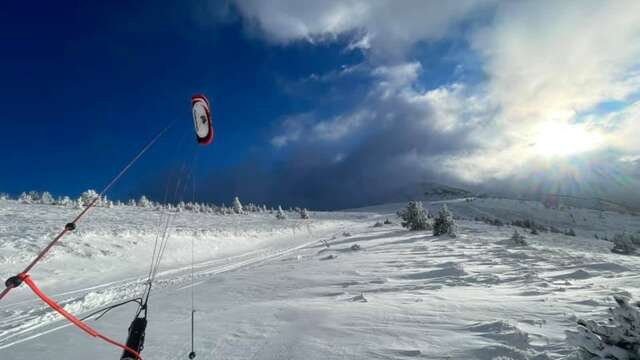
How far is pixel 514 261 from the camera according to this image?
40.7 ft

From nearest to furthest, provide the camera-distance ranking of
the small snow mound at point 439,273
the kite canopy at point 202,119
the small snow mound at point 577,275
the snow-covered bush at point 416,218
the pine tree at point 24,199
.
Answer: the kite canopy at point 202,119 < the small snow mound at point 577,275 < the small snow mound at point 439,273 < the snow-covered bush at point 416,218 < the pine tree at point 24,199

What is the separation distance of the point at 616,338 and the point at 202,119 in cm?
662

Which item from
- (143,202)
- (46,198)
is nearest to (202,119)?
(46,198)

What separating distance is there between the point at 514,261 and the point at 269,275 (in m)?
9.17

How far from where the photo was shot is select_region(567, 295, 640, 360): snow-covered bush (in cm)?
285

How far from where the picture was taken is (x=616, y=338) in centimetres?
293

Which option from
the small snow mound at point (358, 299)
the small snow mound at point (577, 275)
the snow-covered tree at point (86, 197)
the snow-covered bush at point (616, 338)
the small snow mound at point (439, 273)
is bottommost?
the small snow mound at point (577, 275)

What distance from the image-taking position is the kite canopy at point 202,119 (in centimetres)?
646

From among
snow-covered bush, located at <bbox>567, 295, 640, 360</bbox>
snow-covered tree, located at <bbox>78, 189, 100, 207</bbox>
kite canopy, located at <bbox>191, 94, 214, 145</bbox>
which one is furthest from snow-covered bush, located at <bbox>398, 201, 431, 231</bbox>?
snow-covered tree, located at <bbox>78, 189, 100, 207</bbox>

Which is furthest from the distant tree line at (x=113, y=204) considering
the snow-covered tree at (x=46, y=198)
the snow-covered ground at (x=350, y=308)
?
the snow-covered ground at (x=350, y=308)

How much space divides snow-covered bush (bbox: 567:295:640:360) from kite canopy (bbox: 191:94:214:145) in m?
6.21

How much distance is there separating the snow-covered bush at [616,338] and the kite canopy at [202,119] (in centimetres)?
621

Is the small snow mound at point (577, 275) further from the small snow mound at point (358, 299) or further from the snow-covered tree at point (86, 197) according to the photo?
the snow-covered tree at point (86, 197)

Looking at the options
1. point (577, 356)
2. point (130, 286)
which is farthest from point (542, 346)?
point (130, 286)
